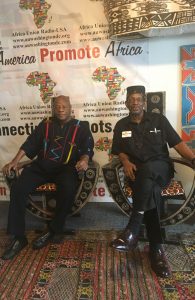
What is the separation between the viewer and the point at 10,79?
3.18 metres

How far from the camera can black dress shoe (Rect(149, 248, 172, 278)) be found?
6.66 ft

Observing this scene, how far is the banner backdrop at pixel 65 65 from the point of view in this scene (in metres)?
2.93

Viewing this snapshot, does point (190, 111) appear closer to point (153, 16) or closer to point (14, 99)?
point (153, 16)

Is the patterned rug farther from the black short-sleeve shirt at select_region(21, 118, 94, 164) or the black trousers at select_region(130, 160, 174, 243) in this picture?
the black short-sleeve shirt at select_region(21, 118, 94, 164)

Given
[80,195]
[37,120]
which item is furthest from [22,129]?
[80,195]

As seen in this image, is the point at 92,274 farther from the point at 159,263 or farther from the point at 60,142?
the point at 60,142

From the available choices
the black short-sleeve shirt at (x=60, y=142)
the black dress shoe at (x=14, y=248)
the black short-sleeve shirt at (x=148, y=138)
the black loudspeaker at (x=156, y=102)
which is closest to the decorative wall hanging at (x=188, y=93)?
the black loudspeaker at (x=156, y=102)

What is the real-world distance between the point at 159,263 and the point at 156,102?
1.56 m

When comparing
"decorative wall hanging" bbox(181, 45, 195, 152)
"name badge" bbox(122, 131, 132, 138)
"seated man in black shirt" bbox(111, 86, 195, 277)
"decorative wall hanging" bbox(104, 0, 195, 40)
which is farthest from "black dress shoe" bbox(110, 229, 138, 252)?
"decorative wall hanging" bbox(104, 0, 195, 40)

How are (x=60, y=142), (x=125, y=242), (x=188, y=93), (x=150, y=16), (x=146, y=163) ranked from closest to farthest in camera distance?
(x=125, y=242), (x=146, y=163), (x=150, y=16), (x=60, y=142), (x=188, y=93)

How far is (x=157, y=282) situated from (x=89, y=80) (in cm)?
201

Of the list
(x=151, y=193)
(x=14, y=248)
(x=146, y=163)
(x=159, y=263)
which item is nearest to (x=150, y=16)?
(x=146, y=163)

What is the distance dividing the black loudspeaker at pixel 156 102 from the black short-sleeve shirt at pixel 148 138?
1.43ft

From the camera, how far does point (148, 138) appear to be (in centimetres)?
244
